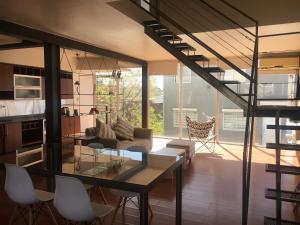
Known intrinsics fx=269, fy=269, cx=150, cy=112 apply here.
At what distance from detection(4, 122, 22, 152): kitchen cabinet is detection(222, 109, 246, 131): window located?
18.3 feet

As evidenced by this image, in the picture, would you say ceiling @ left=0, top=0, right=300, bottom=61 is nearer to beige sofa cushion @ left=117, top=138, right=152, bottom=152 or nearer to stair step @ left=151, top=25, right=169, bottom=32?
stair step @ left=151, top=25, right=169, bottom=32

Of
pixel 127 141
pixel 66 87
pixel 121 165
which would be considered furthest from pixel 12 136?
pixel 121 165

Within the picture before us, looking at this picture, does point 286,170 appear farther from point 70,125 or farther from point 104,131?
point 70,125

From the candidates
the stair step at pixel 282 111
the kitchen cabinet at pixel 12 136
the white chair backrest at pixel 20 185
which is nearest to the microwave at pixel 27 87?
the kitchen cabinet at pixel 12 136

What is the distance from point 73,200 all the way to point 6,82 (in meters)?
5.26

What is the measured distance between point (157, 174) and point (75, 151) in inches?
61.0

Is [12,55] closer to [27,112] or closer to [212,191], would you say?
[27,112]

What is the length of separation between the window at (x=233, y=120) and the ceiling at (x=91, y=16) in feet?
10.5

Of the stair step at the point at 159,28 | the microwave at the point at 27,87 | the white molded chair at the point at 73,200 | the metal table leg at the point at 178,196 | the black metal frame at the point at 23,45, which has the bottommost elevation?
the metal table leg at the point at 178,196

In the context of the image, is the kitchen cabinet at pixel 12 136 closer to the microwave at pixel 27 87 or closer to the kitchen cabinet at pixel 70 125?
the microwave at pixel 27 87

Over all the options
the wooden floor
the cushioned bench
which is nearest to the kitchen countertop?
the wooden floor

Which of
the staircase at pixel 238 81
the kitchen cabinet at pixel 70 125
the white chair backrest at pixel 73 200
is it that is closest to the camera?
the white chair backrest at pixel 73 200

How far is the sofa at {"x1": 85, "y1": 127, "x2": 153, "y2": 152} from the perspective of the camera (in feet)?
17.1

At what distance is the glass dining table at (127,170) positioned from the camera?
2082 millimetres
